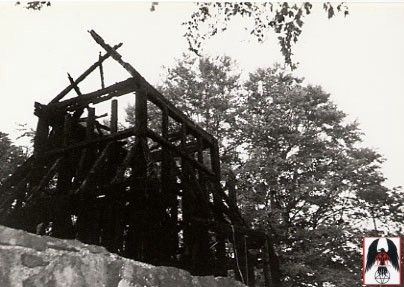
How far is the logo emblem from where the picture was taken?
6.33 meters

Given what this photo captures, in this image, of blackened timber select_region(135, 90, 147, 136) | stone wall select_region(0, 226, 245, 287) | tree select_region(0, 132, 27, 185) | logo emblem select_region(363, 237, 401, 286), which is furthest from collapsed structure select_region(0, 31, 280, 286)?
tree select_region(0, 132, 27, 185)

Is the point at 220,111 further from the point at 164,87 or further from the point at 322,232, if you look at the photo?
the point at 322,232

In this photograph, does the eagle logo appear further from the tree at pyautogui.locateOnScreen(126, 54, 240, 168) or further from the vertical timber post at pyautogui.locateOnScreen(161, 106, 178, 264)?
the tree at pyautogui.locateOnScreen(126, 54, 240, 168)

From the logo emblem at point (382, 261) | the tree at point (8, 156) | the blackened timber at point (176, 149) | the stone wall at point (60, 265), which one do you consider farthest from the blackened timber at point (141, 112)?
the tree at point (8, 156)

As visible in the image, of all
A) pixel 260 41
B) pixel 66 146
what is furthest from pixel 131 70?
pixel 260 41

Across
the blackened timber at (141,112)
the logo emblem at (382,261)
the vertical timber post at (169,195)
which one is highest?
the blackened timber at (141,112)

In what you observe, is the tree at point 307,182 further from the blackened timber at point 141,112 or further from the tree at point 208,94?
the blackened timber at point 141,112

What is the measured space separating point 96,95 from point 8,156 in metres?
9.54

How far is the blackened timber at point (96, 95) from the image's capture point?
690 centimetres

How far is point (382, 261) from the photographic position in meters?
6.50

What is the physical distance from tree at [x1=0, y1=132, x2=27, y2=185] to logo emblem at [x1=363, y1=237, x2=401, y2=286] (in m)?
11.6

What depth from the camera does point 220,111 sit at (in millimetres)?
19938

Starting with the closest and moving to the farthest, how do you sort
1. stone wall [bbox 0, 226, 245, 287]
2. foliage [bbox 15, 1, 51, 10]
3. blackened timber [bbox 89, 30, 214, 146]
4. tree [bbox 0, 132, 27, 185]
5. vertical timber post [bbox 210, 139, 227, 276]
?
stone wall [bbox 0, 226, 245, 287] < foliage [bbox 15, 1, 51, 10] < blackened timber [bbox 89, 30, 214, 146] < vertical timber post [bbox 210, 139, 227, 276] < tree [bbox 0, 132, 27, 185]

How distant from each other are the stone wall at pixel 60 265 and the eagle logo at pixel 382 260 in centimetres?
483
